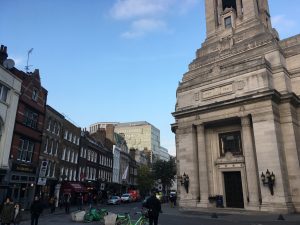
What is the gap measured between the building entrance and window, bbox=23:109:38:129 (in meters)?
22.2

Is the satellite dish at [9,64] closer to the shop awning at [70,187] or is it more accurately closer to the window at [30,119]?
the window at [30,119]

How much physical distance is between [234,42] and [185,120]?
12182 millimetres

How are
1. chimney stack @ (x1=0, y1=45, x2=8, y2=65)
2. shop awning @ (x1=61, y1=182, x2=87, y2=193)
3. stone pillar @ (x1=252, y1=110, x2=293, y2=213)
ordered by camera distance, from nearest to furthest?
stone pillar @ (x1=252, y1=110, x2=293, y2=213)
chimney stack @ (x1=0, y1=45, x2=8, y2=65)
shop awning @ (x1=61, y1=182, x2=87, y2=193)

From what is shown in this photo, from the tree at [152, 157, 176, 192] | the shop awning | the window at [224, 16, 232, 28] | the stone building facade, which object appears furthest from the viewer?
the tree at [152, 157, 176, 192]

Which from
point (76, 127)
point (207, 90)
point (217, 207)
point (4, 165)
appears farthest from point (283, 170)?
point (76, 127)

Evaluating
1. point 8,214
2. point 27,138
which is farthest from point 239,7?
point 8,214

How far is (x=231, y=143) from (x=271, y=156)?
5172mm

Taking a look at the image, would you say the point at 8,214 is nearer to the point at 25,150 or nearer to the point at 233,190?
the point at 25,150

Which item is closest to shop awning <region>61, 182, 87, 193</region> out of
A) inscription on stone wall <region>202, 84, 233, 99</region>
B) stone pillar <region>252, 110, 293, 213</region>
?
inscription on stone wall <region>202, 84, 233, 99</region>

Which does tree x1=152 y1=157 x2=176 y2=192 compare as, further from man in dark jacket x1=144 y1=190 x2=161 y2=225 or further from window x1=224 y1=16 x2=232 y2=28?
man in dark jacket x1=144 y1=190 x2=161 y2=225

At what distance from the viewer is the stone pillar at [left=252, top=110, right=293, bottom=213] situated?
24.4 metres

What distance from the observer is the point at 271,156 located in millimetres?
25672

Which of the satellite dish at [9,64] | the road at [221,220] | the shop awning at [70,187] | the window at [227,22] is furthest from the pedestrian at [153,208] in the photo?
the window at [227,22]

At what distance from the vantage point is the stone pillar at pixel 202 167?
29.1 m
